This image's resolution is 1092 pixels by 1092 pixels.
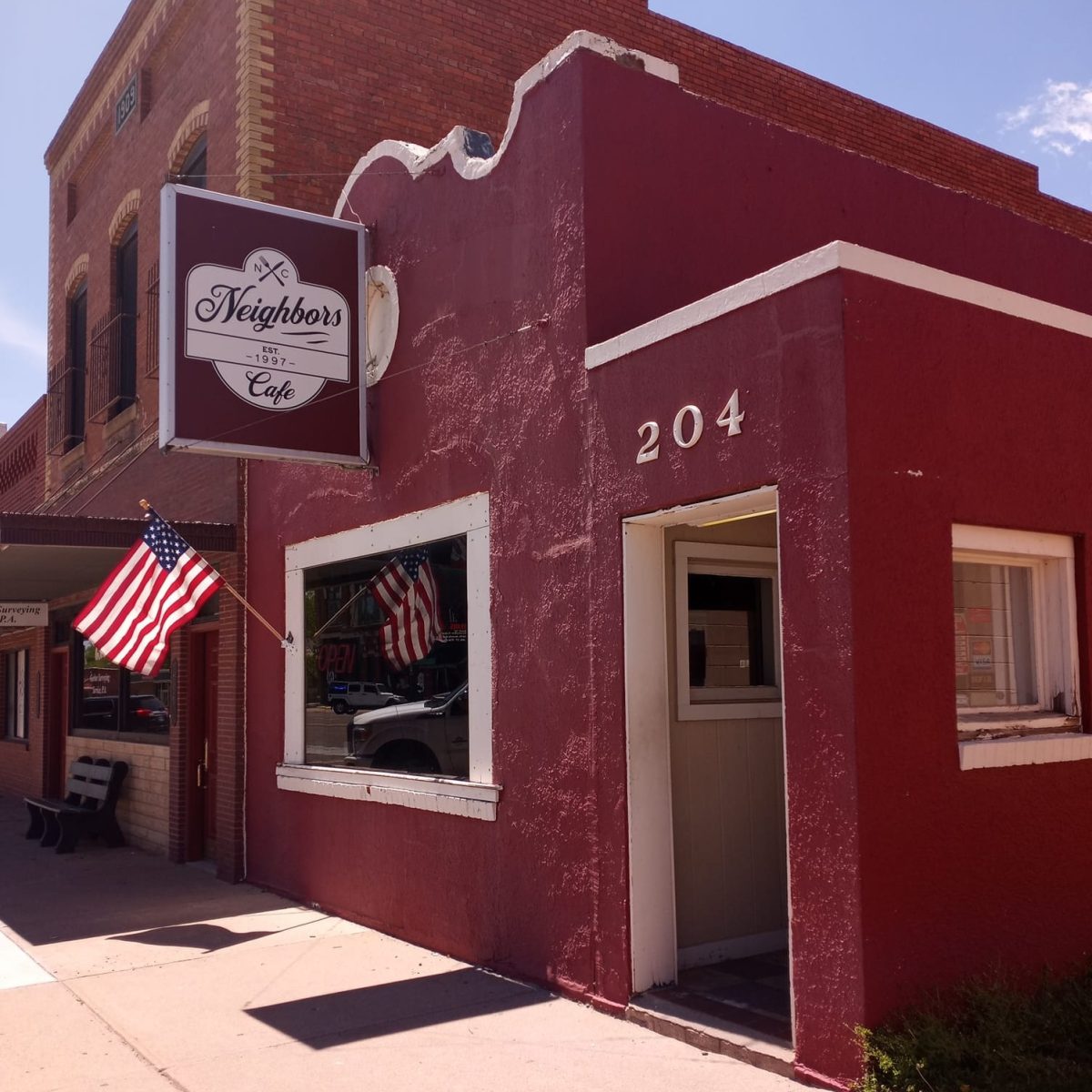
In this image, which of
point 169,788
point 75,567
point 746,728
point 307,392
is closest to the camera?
point 746,728

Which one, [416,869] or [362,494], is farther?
[362,494]

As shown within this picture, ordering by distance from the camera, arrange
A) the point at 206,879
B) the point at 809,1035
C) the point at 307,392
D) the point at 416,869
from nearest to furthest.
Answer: the point at 809,1035 → the point at 416,869 → the point at 307,392 → the point at 206,879

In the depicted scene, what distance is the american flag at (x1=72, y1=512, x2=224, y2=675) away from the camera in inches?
354

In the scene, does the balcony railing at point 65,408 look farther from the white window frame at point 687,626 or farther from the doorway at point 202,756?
the white window frame at point 687,626

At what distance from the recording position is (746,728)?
7.08m

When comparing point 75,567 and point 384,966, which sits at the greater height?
point 75,567

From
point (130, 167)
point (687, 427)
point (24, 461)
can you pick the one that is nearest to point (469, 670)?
point (687, 427)

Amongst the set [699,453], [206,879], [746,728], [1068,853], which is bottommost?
[206,879]

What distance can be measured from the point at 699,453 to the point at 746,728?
200 cm

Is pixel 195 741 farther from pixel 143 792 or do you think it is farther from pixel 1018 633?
pixel 1018 633

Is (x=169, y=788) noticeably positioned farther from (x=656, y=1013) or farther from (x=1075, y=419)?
(x=1075, y=419)

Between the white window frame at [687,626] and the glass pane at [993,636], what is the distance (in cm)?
98

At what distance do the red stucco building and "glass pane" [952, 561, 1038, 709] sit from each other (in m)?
0.02

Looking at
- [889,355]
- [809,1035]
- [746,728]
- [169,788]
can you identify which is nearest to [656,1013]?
[809,1035]
